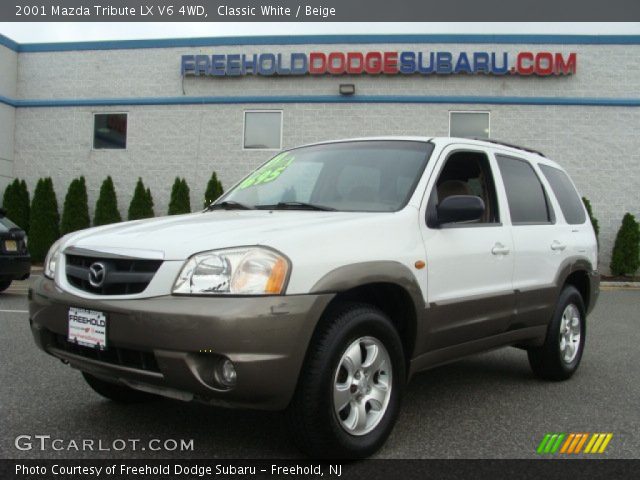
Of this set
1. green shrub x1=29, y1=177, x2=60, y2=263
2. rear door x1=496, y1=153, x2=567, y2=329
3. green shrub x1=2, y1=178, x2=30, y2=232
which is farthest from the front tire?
green shrub x1=2, y1=178, x2=30, y2=232

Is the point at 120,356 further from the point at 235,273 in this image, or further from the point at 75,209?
the point at 75,209

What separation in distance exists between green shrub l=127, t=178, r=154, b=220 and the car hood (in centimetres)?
1383

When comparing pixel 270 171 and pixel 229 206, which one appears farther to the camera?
pixel 270 171

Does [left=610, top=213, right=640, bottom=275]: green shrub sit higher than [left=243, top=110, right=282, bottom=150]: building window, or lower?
lower

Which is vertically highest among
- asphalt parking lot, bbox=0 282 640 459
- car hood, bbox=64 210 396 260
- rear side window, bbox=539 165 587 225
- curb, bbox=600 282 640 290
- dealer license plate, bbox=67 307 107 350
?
rear side window, bbox=539 165 587 225

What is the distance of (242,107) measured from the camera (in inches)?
690

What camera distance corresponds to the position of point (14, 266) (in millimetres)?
10188

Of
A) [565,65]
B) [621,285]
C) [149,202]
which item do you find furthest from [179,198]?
[621,285]

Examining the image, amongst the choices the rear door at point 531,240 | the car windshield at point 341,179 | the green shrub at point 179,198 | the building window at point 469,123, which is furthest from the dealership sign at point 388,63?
the car windshield at point 341,179

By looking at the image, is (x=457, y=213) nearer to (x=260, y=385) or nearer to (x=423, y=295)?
(x=423, y=295)

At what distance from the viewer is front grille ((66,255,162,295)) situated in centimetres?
303

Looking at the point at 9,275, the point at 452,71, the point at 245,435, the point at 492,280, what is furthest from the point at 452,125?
the point at 245,435

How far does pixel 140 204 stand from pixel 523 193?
13785 millimetres

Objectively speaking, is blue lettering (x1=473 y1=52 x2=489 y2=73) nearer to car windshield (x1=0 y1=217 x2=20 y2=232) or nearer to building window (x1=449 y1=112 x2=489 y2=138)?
building window (x1=449 y1=112 x2=489 y2=138)
